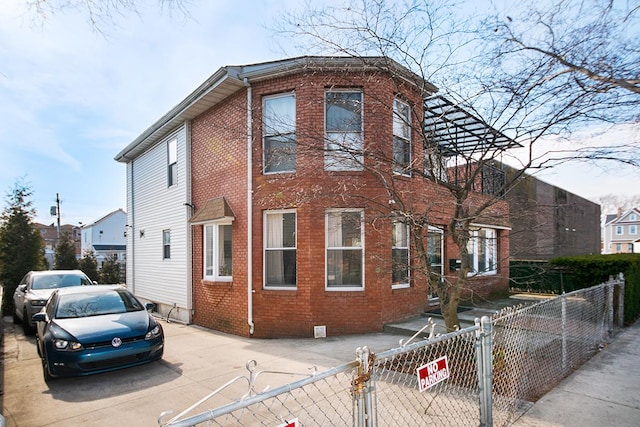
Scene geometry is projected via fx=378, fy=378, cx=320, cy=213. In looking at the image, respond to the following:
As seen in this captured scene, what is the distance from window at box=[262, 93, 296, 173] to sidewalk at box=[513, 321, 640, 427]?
20.6 feet

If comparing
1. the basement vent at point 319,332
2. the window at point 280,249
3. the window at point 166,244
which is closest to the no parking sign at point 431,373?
the basement vent at point 319,332

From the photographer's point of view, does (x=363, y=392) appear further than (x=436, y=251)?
No

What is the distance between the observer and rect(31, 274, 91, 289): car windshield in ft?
35.4

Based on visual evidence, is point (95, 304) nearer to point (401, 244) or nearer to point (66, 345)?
point (66, 345)

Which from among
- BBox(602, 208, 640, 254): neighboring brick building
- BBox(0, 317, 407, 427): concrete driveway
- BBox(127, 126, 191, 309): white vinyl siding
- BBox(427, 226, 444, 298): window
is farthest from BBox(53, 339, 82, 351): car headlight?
BBox(602, 208, 640, 254): neighboring brick building

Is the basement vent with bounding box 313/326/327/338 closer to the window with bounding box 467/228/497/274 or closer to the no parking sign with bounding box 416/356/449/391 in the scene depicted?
the no parking sign with bounding box 416/356/449/391

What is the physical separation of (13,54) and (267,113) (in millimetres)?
5741

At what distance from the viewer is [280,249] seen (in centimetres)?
871

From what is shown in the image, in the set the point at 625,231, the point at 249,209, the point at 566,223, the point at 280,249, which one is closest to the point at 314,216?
the point at 280,249

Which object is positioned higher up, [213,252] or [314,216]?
[314,216]

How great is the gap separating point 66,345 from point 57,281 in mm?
6853

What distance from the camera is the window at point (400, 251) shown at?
878 cm

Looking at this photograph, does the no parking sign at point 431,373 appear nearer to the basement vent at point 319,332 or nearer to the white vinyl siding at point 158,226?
the basement vent at point 319,332

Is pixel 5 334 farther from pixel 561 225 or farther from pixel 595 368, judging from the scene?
pixel 561 225
